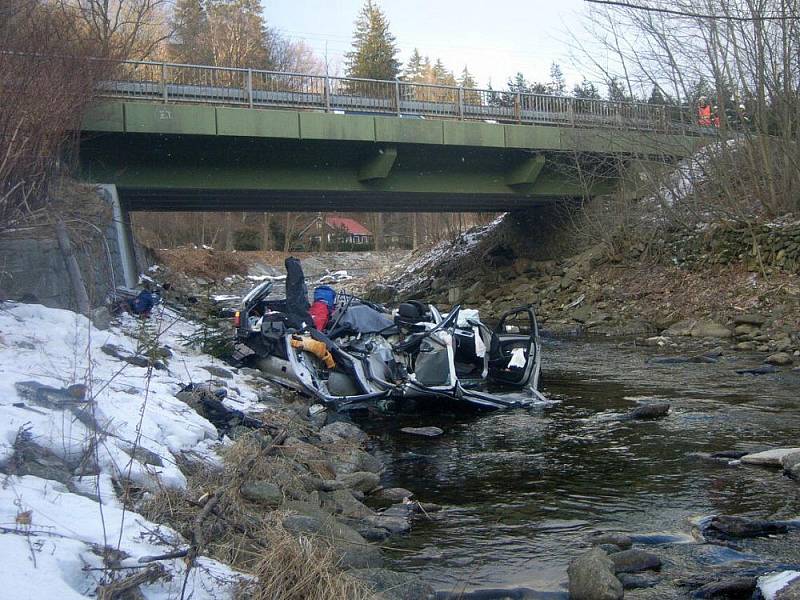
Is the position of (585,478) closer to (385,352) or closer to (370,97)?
(385,352)

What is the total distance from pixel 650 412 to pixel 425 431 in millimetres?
3014

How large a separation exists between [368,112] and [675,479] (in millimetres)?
17866

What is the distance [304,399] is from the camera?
12312mm

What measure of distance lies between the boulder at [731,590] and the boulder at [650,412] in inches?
232

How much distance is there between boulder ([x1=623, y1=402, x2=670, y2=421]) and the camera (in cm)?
1110

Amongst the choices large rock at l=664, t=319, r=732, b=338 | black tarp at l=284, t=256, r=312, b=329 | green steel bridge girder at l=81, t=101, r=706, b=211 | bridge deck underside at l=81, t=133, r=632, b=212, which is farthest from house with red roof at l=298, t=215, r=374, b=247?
black tarp at l=284, t=256, r=312, b=329

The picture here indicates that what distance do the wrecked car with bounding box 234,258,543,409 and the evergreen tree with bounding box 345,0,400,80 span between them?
61.5 meters

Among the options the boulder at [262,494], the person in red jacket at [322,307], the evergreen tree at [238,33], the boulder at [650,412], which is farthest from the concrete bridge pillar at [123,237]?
the evergreen tree at [238,33]

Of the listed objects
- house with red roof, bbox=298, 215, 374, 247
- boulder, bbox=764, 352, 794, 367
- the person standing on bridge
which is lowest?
boulder, bbox=764, 352, 794, 367

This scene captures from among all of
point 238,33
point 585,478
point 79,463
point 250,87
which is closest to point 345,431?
point 585,478

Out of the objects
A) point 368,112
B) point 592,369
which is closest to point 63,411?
point 592,369

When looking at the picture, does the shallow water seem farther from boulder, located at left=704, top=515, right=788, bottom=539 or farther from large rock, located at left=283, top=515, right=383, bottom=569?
large rock, located at left=283, top=515, right=383, bottom=569

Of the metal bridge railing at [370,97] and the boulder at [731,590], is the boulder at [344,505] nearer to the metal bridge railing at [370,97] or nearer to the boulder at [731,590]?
the boulder at [731,590]

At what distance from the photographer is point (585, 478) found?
833 cm
